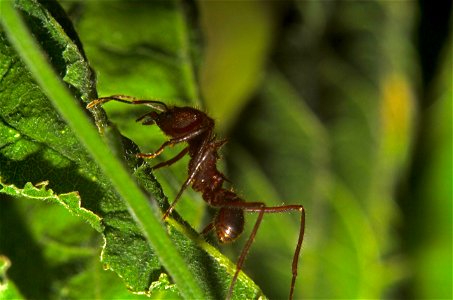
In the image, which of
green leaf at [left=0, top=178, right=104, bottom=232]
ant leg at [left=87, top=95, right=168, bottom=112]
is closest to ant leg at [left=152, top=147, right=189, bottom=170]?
ant leg at [left=87, top=95, right=168, bottom=112]

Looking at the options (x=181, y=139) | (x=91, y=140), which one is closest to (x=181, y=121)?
(x=181, y=139)

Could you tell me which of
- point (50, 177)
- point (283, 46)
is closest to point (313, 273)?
point (283, 46)

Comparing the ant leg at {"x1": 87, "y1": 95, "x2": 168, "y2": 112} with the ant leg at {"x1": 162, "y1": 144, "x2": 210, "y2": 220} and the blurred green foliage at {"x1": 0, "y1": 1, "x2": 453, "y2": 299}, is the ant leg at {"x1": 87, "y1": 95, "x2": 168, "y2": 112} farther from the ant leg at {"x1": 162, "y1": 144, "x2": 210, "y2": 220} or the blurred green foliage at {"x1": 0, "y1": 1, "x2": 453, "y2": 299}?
the blurred green foliage at {"x1": 0, "y1": 1, "x2": 453, "y2": 299}

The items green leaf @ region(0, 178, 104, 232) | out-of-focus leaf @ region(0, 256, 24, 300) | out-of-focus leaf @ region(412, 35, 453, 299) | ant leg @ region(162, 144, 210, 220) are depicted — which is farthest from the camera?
out-of-focus leaf @ region(412, 35, 453, 299)

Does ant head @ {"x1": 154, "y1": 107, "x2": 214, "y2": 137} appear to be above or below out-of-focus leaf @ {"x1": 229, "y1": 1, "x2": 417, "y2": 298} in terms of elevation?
below

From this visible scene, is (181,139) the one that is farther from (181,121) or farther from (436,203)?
(436,203)

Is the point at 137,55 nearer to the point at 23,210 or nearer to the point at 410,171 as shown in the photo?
the point at 23,210
